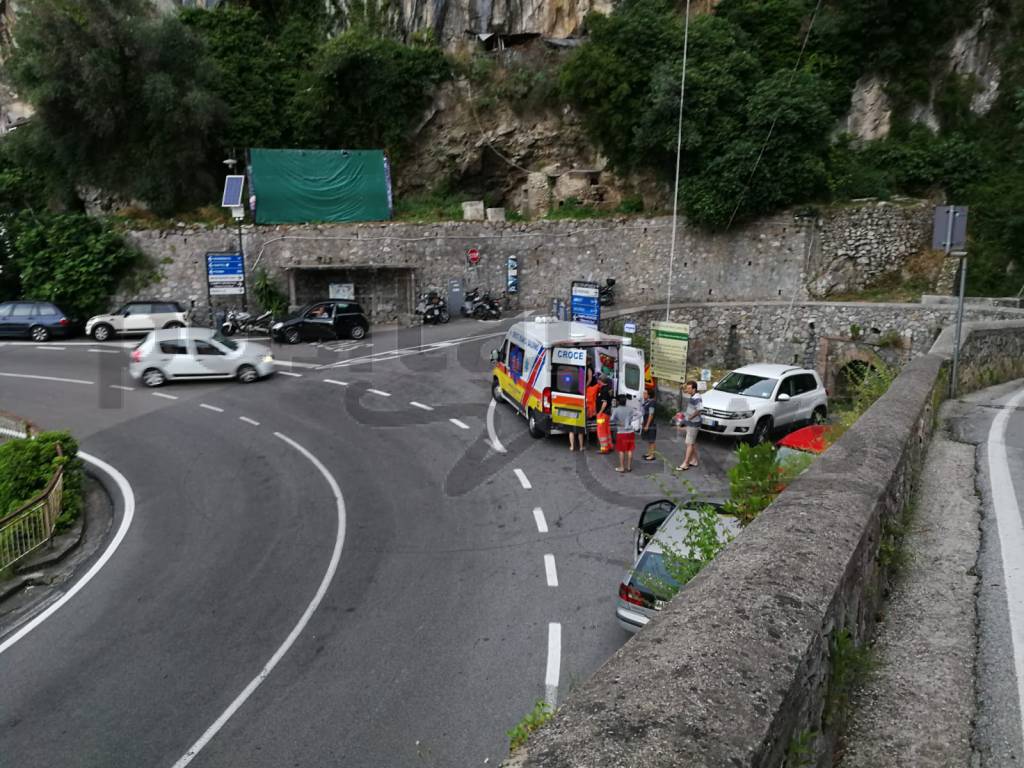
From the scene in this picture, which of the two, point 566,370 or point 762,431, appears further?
point 762,431

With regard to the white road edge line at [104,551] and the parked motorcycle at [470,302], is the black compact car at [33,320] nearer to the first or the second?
the white road edge line at [104,551]

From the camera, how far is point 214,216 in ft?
103

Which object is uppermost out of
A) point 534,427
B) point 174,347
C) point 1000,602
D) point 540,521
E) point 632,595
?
point 1000,602

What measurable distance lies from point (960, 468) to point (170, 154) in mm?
31814

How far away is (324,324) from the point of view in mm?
26312

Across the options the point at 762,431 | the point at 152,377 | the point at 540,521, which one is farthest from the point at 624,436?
the point at 152,377

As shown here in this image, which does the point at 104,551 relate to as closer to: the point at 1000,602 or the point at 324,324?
the point at 1000,602

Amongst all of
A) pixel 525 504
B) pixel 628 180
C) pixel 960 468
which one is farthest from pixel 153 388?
pixel 628 180

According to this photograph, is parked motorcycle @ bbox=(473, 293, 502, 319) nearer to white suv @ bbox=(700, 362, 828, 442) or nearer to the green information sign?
the green information sign

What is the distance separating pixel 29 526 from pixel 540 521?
8170 millimetres

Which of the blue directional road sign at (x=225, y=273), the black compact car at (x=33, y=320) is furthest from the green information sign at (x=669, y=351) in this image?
the black compact car at (x=33, y=320)

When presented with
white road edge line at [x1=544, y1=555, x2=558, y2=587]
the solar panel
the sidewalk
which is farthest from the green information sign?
the solar panel

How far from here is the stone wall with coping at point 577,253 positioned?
29.5m

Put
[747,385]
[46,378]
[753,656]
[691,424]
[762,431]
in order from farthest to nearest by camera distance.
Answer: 1. [46,378]
2. [747,385]
3. [762,431]
4. [691,424]
5. [753,656]
